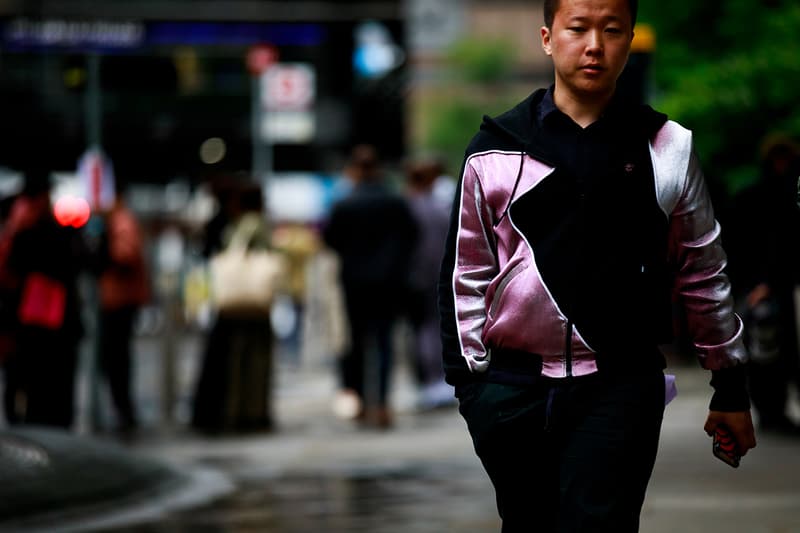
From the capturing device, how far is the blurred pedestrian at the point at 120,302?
46.6 feet

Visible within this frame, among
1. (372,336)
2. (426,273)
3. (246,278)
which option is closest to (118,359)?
(246,278)

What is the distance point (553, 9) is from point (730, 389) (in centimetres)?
91

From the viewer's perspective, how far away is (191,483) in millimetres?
10453

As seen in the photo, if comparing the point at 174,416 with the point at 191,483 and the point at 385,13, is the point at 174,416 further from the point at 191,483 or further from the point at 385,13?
the point at 385,13

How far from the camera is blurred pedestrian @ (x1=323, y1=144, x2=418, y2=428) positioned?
14023mm

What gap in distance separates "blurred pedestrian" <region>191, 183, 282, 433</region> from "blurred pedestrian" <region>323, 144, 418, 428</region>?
0.59m

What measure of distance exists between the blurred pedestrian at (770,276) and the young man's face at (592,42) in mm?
6696

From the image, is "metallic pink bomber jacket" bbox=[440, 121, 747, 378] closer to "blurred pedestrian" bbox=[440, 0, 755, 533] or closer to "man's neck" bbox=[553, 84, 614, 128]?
"blurred pedestrian" bbox=[440, 0, 755, 533]

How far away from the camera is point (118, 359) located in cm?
1432

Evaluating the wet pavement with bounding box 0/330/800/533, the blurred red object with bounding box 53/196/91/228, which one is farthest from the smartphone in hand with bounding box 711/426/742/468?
the blurred red object with bounding box 53/196/91/228

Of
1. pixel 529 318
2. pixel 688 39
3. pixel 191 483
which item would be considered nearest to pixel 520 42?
pixel 688 39

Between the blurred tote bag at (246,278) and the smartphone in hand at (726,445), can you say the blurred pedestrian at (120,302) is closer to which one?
the blurred tote bag at (246,278)

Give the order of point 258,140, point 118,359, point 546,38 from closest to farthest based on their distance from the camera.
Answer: point 546,38, point 118,359, point 258,140

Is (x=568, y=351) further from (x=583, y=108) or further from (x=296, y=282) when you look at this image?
(x=296, y=282)
